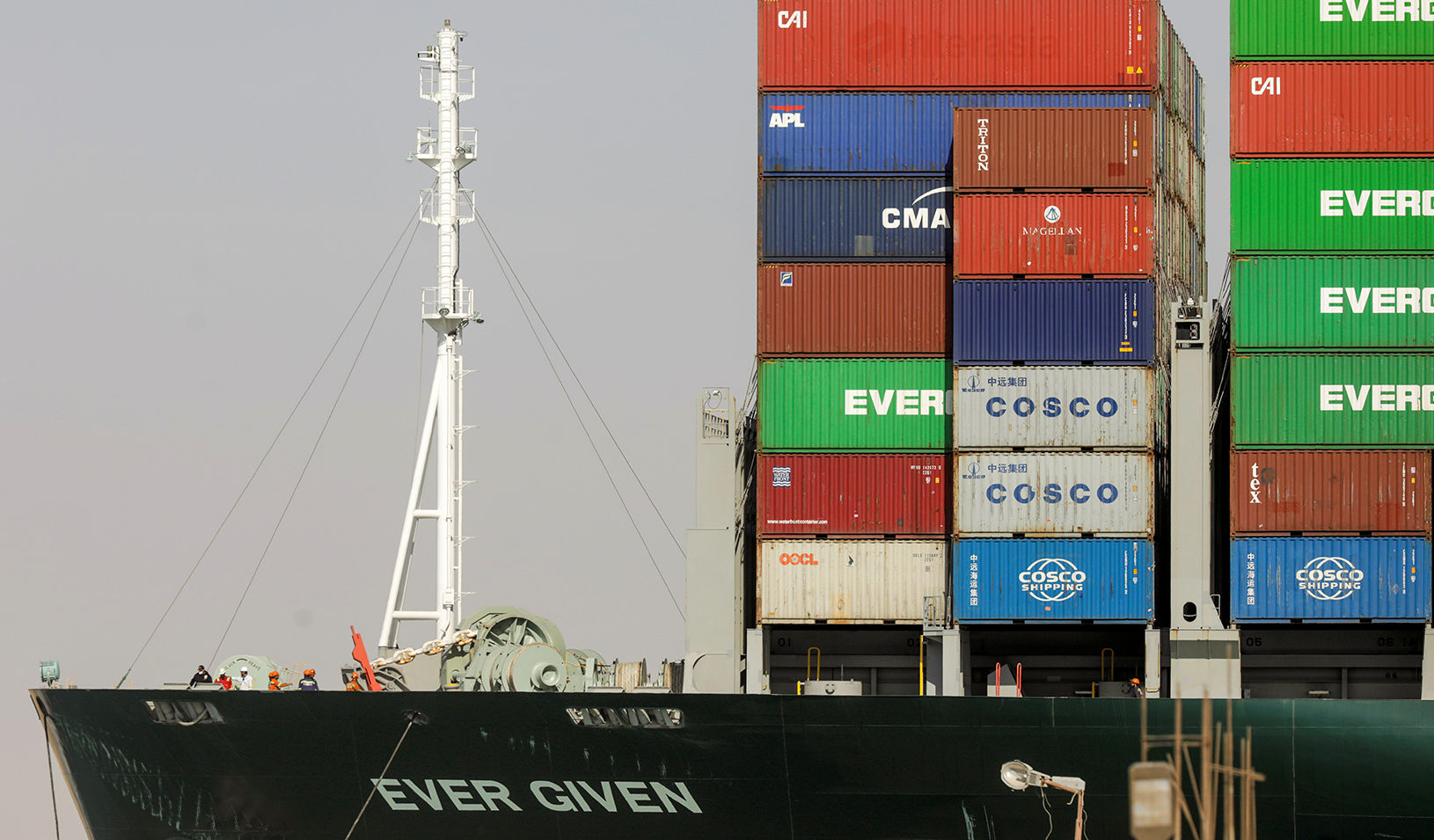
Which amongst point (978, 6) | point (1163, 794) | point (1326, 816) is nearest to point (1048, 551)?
point (1326, 816)

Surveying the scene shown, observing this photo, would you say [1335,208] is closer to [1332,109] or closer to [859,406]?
[1332,109]

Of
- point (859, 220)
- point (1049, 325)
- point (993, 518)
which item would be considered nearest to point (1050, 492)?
point (993, 518)

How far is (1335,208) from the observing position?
3256 cm

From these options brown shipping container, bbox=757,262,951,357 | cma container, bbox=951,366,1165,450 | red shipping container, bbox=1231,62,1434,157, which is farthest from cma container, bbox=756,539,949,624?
red shipping container, bbox=1231,62,1434,157

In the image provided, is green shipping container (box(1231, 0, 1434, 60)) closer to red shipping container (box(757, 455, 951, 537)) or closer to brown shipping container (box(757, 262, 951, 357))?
brown shipping container (box(757, 262, 951, 357))

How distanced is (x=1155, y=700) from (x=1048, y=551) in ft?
11.7

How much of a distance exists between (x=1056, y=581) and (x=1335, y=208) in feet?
30.1

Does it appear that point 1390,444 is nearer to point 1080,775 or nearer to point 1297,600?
point 1297,600

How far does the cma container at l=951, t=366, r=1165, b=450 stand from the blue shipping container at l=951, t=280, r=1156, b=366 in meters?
0.28

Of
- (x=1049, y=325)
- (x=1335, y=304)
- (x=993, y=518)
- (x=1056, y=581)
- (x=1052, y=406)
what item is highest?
(x=1335, y=304)

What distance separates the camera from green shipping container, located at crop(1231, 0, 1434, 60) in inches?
1314

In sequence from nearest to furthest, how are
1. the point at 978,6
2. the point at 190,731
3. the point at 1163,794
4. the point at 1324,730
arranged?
the point at 1163,794
the point at 1324,730
the point at 190,731
the point at 978,6

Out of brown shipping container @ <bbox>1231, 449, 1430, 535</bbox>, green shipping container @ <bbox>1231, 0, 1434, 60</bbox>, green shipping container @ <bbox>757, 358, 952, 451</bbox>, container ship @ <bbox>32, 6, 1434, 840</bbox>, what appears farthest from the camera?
green shipping container @ <bbox>1231, 0, 1434, 60</bbox>

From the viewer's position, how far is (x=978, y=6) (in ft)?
114
